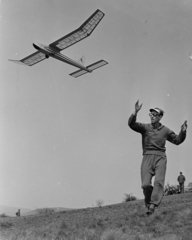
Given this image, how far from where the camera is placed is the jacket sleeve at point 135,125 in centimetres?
643

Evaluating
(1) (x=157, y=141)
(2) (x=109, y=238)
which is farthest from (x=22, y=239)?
(1) (x=157, y=141)

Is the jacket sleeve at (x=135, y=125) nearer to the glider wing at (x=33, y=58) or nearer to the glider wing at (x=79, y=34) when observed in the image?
the glider wing at (x=79, y=34)

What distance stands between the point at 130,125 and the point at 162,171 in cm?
105

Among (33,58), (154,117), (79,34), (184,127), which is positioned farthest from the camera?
(33,58)

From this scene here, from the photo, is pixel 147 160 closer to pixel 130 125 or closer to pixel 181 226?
pixel 130 125

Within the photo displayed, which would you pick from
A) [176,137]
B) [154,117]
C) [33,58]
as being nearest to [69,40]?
[33,58]

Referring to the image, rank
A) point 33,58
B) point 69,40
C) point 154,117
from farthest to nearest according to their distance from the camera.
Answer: point 33,58, point 69,40, point 154,117

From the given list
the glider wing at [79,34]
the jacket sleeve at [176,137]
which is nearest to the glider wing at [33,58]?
the glider wing at [79,34]

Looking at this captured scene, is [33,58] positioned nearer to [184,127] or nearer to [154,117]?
[154,117]

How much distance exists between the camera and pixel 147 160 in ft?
21.4

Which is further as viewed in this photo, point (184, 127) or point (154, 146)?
point (154, 146)

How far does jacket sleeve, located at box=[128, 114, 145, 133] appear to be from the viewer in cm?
643

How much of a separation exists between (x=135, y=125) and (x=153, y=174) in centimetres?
100

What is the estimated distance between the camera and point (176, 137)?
6.54 metres
